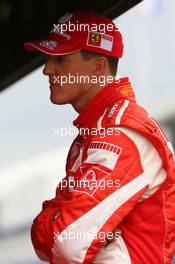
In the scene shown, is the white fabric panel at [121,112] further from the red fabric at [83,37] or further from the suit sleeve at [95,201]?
the red fabric at [83,37]

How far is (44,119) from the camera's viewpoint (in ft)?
20.5

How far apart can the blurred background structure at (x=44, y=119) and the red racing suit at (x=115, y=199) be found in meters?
3.74

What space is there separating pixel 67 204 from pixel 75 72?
44 cm

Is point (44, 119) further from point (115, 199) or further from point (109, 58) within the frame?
point (115, 199)

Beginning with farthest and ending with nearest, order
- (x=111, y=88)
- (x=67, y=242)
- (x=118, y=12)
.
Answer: (x=118, y=12) → (x=111, y=88) → (x=67, y=242)

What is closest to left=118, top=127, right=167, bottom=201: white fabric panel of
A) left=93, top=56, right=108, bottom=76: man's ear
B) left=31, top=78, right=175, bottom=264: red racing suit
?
left=31, top=78, right=175, bottom=264: red racing suit

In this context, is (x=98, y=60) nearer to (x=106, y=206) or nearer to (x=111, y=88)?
(x=111, y=88)

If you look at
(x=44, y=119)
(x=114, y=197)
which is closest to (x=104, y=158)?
(x=114, y=197)

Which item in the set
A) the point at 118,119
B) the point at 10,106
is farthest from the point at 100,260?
the point at 10,106

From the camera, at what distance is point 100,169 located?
2.00 m

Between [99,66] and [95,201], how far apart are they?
478mm

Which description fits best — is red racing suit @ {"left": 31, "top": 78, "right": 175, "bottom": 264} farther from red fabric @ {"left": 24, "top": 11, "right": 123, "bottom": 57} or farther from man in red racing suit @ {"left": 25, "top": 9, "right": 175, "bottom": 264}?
red fabric @ {"left": 24, "top": 11, "right": 123, "bottom": 57}

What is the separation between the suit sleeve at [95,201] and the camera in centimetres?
196

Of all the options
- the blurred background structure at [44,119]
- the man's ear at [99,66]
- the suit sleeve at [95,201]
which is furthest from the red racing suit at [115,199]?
the blurred background structure at [44,119]
